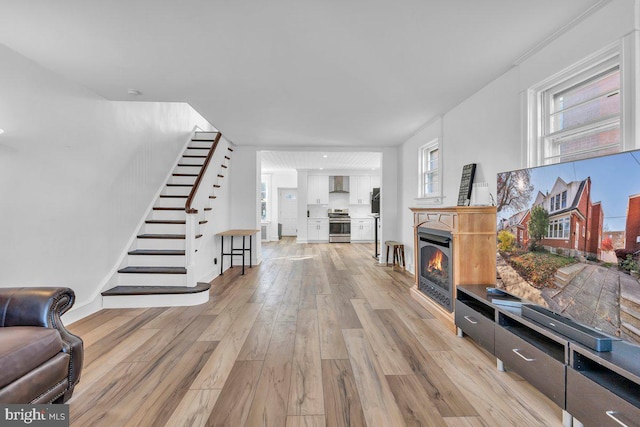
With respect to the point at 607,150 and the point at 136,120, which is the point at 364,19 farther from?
the point at 136,120

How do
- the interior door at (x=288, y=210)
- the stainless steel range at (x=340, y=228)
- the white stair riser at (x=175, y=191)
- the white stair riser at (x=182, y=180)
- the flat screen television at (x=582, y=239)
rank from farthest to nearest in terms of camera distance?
1. the interior door at (x=288, y=210)
2. the stainless steel range at (x=340, y=228)
3. the white stair riser at (x=182, y=180)
4. the white stair riser at (x=175, y=191)
5. the flat screen television at (x=582, y=239)

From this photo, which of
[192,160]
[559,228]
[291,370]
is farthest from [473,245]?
[192,160]

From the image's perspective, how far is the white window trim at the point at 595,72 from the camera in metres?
1.58

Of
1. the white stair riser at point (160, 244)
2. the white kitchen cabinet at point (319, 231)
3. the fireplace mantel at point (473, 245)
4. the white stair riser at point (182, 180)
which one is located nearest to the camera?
the fireplace mantel at point (473, 245)

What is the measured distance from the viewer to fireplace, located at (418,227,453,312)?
2.78 metres

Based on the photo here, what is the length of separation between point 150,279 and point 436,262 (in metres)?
3.41

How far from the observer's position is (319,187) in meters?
9.65

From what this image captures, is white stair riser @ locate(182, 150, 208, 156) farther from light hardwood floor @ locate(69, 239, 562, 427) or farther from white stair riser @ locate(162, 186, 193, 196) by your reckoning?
light hardwood floor @ locate(69, 239, 562, 427)

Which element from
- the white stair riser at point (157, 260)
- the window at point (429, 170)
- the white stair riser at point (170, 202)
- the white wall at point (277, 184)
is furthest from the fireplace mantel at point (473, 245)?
the white wall at point (277, 184)

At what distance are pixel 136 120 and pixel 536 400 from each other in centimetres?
506

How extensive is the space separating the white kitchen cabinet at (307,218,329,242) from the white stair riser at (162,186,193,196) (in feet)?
16.9

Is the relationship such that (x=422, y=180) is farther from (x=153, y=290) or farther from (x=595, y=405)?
(x=153, y=290)

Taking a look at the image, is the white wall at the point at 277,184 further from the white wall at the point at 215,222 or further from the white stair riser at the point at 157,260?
the white stair riser at the point at 157,260

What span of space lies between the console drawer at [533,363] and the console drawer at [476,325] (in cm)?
7
